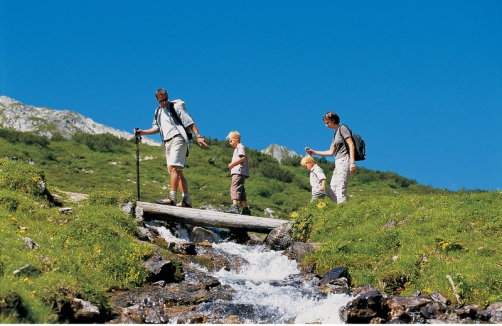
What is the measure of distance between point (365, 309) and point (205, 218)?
33.6 ft

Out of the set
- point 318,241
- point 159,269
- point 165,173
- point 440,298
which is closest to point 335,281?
point 440,298

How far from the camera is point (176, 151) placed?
72.8 ft

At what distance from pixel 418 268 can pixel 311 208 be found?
21.0 feet

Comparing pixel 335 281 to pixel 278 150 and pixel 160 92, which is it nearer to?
pixel 160 92

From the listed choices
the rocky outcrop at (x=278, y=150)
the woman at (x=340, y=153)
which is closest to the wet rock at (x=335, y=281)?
the woman at (x=340, y=153)

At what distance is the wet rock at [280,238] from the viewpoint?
2150 centimetres

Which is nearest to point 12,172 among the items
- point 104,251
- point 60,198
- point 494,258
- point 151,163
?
point 60,198

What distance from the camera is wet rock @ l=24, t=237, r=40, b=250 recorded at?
15445 mm

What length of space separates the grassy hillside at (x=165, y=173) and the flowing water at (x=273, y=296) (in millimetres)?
13859

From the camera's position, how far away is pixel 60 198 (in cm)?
2236

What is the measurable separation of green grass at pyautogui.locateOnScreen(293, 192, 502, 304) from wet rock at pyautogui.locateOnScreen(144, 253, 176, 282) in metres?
4.11

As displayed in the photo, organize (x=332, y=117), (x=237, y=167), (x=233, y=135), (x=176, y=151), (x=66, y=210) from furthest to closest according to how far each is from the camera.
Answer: (x=233, y=135), (x=237, y=167), (x=176, y=151), (x=332, y=117), (x=66, y=210)

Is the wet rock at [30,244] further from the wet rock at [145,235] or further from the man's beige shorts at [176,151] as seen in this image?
the man's beige shorts at [176,151]

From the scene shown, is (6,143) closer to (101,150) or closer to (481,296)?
(101,150)
